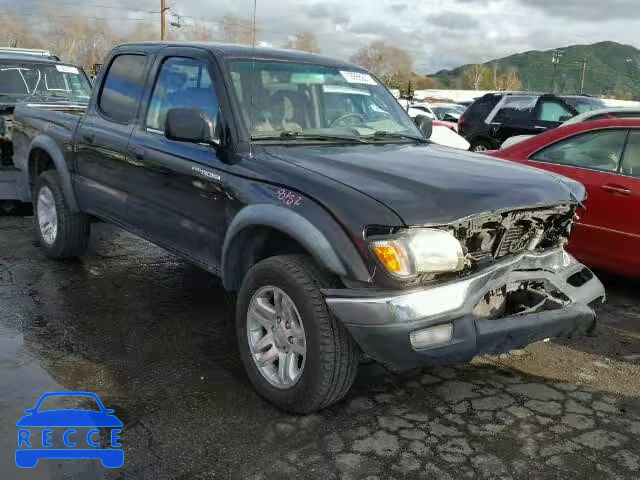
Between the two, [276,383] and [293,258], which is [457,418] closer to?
[276,383]

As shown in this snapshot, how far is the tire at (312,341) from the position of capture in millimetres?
3105

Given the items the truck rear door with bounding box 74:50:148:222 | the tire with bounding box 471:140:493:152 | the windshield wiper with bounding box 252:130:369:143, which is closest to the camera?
the windshield wiper with bounding box 252:130:369:143

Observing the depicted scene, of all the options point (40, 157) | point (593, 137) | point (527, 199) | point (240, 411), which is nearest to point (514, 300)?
point (527, 199)

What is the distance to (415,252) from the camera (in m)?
2.95

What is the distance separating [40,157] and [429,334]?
183 inches

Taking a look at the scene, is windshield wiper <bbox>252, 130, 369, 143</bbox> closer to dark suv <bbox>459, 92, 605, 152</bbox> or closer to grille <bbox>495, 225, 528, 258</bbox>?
grille <bbox>495, 225, 528, 258</bbox>

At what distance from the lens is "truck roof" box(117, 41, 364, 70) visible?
13.6 ft

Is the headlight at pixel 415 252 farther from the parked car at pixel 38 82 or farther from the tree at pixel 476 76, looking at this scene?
the tree at pixel 476 76

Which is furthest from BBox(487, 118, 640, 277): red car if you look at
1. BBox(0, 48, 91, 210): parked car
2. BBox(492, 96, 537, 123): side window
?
BBox(492, 96, 537, 123): side window

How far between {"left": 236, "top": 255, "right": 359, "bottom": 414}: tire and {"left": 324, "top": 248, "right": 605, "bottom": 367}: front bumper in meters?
0.12

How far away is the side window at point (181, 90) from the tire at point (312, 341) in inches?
46.0

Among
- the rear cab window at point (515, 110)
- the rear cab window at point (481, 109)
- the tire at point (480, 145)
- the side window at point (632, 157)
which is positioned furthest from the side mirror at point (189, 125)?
the rear cab window at point (481, 109)

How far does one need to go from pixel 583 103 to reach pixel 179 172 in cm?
1132

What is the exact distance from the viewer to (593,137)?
5.45 m
